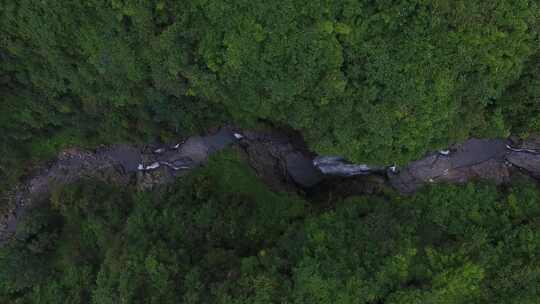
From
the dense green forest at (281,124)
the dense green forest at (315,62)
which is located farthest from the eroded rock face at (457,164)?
the dense green forest at (315,62)

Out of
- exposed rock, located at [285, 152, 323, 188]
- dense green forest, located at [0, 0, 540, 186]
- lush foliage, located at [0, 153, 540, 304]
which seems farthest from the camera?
exposed rock, located at [285, 152, 323, 188]

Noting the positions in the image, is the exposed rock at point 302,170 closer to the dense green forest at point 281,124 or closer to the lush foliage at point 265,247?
the dense green forest at point 281,124

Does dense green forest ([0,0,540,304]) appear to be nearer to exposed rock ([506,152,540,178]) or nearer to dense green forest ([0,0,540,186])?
dense green forest ([0,0,540,186])

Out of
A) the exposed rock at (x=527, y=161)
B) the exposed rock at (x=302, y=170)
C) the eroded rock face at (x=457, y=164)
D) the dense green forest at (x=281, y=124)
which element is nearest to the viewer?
the dense green forest at (x=281, y=124)

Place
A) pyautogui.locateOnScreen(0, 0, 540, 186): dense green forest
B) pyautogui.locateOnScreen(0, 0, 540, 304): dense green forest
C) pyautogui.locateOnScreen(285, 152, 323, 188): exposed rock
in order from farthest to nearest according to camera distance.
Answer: pyautogui.locateOnScreen(285, 152, 323, 188): exposed rock, pyautogui.locateOnScreen(0, 0, 540, 304): dense green forest, pyautogui.locateOnScreen(0, 0, 540, 186): dense green forest

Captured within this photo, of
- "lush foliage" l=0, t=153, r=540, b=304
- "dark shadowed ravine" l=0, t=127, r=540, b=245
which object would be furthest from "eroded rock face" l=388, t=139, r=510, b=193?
"lush foliage" l=0, t=153, r=540, b=304

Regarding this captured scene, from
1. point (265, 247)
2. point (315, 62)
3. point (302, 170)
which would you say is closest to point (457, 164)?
point (302, 170)
